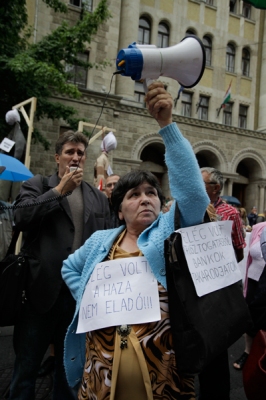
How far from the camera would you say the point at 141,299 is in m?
1.55

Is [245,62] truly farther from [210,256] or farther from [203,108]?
[210,256]

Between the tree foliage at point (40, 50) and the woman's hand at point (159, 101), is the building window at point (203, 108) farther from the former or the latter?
the woman's hand at point (159, 101)

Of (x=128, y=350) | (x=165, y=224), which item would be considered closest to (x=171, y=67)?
(x=165, y=224)

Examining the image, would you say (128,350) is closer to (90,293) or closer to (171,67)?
(90,293)

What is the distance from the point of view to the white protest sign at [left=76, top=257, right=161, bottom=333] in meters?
1.54

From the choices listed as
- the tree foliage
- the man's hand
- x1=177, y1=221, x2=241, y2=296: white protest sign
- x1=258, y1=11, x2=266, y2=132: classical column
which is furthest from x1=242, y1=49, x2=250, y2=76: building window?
x1=177, y1=221, x2=241, y2=296: white protest sign

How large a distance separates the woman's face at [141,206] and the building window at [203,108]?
57.0 feet

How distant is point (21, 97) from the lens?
1045cm

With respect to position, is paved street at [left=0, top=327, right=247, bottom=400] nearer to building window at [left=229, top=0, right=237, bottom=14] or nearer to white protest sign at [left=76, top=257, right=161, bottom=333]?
white protest sign at [left=76, top=257, right=161, bottom=333]

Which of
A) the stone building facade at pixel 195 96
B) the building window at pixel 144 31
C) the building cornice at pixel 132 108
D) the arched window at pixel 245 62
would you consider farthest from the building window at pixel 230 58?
the building window at pixel 144 31

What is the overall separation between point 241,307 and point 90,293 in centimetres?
72

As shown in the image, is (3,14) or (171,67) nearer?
(171,67)

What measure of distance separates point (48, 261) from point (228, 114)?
18.8 m

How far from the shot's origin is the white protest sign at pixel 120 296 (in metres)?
1.54
